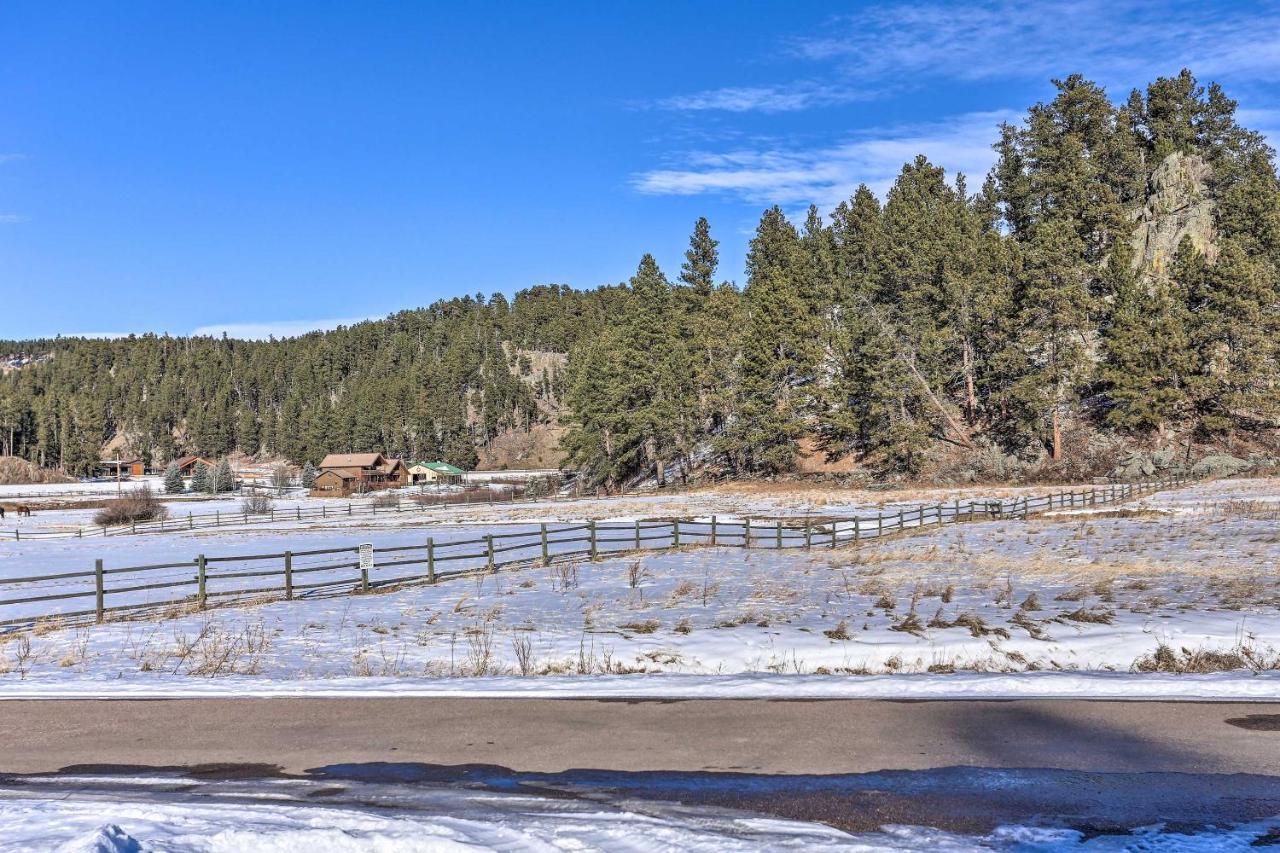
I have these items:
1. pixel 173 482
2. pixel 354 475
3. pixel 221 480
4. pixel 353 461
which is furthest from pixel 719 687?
pixel 173 482

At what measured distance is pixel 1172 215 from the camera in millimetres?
73875

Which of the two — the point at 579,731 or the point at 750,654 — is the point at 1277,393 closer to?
the point at 750,654

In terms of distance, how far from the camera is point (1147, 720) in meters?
8.46

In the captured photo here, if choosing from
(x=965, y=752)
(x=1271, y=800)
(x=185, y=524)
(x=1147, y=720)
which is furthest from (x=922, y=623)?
(x=185, y=524)

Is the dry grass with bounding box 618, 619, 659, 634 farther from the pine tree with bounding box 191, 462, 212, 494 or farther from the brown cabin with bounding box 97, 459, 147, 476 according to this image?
the brown cabin with bounding box 97, 459, 147, 476

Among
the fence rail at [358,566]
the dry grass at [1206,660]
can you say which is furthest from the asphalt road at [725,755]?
the fence rail at [358,566]

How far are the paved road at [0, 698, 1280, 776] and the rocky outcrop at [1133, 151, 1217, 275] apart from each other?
241 ft

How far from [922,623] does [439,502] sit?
69.5m

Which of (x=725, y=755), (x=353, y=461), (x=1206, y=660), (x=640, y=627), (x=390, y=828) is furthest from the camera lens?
(x=353, y=461)

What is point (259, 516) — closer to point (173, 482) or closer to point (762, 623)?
point (173, 482)

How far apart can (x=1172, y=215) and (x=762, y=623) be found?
75.8 metres

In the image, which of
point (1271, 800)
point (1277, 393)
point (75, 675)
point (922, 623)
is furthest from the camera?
point (1277, 393)

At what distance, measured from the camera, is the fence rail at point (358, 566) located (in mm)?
19844

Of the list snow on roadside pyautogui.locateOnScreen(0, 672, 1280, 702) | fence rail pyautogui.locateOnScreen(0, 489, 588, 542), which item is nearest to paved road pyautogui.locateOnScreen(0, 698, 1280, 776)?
snow on roadside pyautogui.locateOnScreen(0, 672, 1280, 702)
